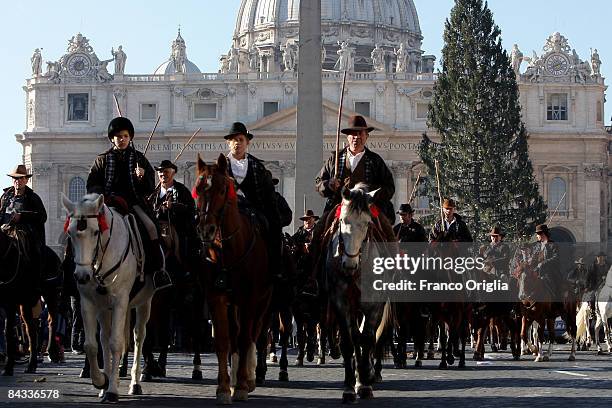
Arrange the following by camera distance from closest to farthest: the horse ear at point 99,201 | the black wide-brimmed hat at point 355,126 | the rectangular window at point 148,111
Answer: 1. the horse ear at point 99,201
2. the black wide-brimmed hat at point 355,126
3. the rectangular window at point 148,111

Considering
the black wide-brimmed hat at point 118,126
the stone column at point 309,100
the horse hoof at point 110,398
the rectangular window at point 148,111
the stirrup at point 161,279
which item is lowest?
the horse hoof at point 110,398

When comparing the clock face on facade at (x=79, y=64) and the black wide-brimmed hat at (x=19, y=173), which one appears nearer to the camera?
the black wide-brimmed hat at (x=19, y=173)

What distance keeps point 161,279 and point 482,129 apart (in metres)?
67.0

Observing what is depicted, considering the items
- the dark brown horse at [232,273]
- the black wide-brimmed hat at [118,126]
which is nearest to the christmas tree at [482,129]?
the black wide-brimmed hat at [118,126]

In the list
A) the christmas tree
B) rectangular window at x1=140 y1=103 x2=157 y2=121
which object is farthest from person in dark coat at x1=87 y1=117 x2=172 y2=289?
rectangular window at x1=140 y1=103 x2=157 y2=121

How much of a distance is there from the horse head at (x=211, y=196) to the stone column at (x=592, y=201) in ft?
341

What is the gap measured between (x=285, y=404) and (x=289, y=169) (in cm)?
10085

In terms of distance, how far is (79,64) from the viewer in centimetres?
12025

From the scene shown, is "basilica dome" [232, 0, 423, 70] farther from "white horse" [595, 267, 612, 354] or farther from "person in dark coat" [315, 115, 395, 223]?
"person in dark coat" [315, 115, 395, 223]

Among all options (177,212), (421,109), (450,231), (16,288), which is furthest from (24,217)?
(421,109)

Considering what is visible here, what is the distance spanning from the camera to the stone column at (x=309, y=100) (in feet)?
104

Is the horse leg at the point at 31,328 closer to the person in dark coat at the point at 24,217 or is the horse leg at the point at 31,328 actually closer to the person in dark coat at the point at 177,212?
the person in dark coat at the point at 24,217

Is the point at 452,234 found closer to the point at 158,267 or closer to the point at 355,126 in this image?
the point at 355,126

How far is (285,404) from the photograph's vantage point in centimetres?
1594
